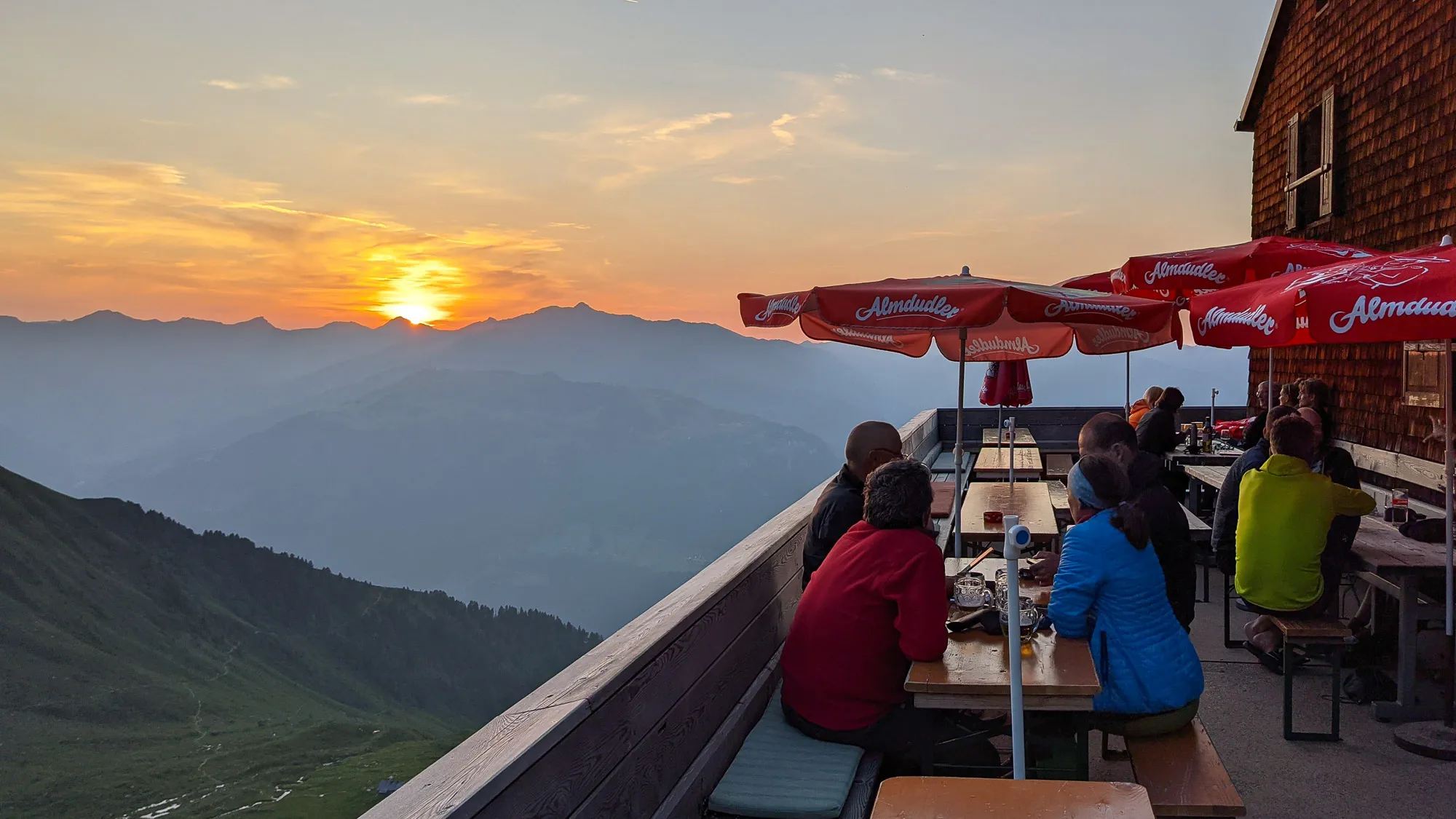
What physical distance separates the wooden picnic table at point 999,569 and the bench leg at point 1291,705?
1296 mm

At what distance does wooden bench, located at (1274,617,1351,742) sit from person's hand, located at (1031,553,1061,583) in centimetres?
134

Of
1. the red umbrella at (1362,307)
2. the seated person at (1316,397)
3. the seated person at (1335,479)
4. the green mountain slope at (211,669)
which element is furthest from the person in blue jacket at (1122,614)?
the green mountain slope at (211,669)

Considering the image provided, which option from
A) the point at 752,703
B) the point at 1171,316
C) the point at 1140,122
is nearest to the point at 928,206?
the point at 1140,122

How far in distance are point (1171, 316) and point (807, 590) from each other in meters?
2.82

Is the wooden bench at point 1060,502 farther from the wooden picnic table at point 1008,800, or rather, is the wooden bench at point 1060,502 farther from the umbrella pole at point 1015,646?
the wooden picnic table at point 1008,800

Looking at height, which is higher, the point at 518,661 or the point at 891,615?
the point at 891,615

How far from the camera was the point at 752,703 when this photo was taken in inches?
170

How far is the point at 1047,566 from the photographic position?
14.8 ft

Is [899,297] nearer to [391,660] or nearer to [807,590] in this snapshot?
[807,590]

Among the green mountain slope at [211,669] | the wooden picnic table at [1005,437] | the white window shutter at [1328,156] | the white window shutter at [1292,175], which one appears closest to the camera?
the white window shutter at [1328,156]

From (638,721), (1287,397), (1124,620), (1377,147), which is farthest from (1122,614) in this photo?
(1377,147)

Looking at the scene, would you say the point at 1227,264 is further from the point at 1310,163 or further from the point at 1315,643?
the point at 1310,163

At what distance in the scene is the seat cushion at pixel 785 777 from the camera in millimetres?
3332

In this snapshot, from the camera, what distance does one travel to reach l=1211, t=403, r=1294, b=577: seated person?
637 centimetres
